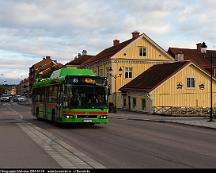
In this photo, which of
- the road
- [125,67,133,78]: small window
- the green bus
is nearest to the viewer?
the road

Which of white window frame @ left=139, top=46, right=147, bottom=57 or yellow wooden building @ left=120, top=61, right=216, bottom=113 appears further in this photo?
white window frame @ left=139, top=46, right=147, bottom=57

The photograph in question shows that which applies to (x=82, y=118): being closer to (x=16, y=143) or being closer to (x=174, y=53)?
(x=16, y=143)

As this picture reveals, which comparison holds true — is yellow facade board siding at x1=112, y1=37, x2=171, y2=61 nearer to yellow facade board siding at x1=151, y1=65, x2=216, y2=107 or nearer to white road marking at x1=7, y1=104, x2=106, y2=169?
yellow facade board siding at x1=151, y1=65, x2=216, y2=107

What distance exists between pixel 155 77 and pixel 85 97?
3286 centimetres

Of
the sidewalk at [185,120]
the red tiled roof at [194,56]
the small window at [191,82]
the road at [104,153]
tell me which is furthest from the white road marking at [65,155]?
the red tiled roof at [194,56]

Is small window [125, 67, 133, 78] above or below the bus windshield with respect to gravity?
above

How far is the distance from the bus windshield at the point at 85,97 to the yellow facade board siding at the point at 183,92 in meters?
28.2

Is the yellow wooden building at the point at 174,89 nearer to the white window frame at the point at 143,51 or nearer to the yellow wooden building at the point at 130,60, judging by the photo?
the yellow wooden building at the point at 130,60

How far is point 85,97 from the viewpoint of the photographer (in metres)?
23.8

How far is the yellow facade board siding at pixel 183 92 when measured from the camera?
172 feet

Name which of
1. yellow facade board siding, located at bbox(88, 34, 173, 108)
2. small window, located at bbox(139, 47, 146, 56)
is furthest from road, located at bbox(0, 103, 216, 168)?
small window, located at bbox(139, 47, 146, 56)

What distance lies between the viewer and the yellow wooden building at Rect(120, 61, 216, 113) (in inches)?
2047

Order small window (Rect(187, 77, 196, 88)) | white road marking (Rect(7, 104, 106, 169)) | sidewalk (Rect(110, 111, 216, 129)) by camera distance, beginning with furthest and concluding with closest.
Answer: small window (Rect(187, 77, 196, 88)) < sidewalk (Rect(110, 111, 216, 129)) < white road marking (Rect(7, 104, 106, 169))

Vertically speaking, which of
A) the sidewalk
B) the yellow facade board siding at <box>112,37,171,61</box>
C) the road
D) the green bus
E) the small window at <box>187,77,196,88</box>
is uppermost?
the yellow facade board siding at <box>112,37,171,61</box>
